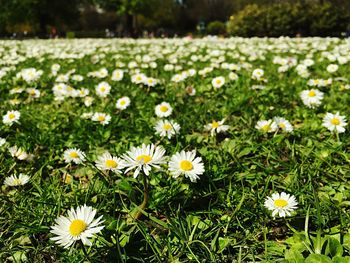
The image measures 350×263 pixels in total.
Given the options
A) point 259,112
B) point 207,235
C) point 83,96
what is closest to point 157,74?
point 83,96

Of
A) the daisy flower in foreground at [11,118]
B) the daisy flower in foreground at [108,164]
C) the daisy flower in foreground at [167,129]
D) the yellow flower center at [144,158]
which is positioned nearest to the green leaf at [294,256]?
the yellow flower center at [144,158]

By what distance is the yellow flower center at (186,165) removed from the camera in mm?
1695

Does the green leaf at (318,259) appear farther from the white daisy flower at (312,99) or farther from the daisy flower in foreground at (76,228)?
the white daisy flower at (312,99)

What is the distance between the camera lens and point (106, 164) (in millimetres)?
1761

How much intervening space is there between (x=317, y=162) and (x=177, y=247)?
3.63ft

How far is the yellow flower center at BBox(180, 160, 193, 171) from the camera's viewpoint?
1695 millimetres

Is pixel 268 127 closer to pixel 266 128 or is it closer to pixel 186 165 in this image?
pixel 266 128

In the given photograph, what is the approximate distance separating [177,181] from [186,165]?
0.68 feet

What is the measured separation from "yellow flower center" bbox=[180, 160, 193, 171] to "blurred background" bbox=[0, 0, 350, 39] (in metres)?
16.8

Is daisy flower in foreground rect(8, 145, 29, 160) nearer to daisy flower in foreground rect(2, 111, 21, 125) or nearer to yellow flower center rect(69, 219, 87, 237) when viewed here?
daisy flower in foreground rect(2, 111, 21, 125)

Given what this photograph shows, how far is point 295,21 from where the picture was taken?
1792 cm

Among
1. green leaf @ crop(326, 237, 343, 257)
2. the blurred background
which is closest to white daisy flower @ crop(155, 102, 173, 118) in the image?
green leaf @ crop(326, 237, 343, 257)

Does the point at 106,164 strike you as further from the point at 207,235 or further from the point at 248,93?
the point at 248,93

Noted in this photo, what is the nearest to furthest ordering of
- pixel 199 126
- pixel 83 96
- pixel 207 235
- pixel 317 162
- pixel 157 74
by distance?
pixel 207 235 < pixel 317 162 < pixel 199 126 < pixel 83 96 < pixel 157 74
